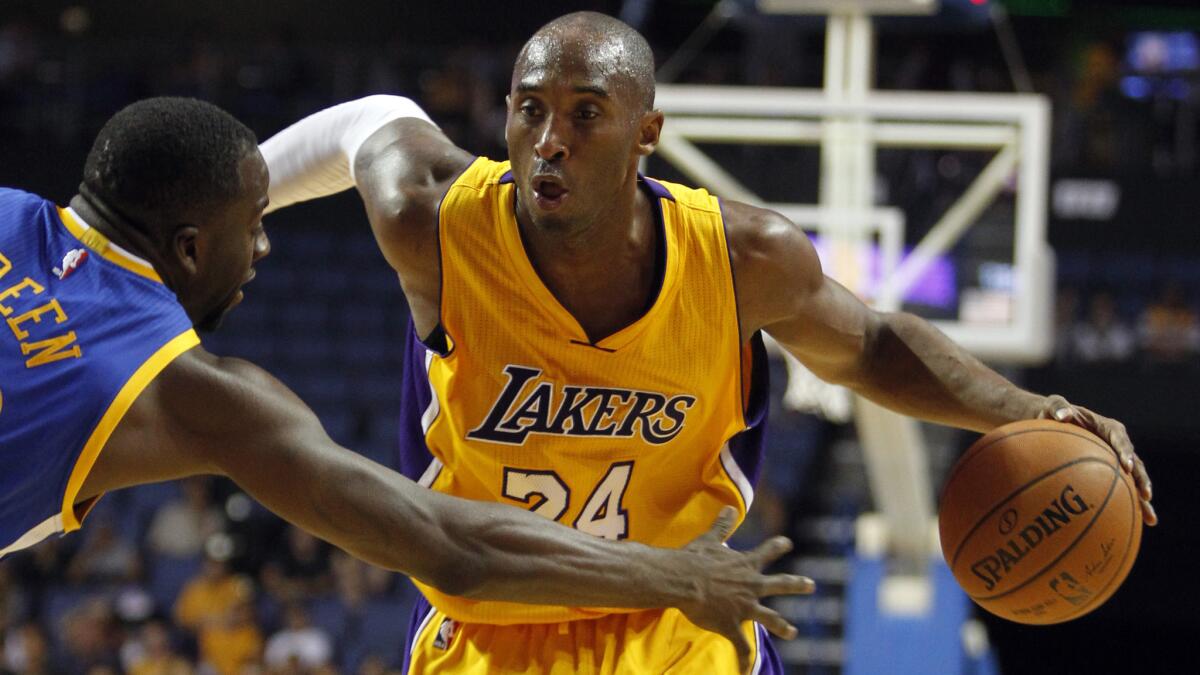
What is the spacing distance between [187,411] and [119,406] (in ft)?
0.37

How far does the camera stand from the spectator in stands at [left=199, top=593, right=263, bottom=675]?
9.77 meters

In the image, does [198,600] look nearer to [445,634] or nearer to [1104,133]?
[445,634]

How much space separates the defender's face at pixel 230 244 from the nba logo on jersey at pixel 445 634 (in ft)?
3.57

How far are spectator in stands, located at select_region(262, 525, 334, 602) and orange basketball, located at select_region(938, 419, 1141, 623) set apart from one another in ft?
23.7

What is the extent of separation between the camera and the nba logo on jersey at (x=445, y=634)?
12.2 feet

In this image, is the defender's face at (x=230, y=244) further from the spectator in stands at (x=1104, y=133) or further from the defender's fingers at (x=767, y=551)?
the spectator in stands at (x=1104, y=133)

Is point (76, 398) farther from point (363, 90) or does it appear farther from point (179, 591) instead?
point (363, 90)

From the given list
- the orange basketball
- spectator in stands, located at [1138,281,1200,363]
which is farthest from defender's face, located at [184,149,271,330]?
spectator in stands, located at [1138,281,1200,363]

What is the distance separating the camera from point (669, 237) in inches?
137

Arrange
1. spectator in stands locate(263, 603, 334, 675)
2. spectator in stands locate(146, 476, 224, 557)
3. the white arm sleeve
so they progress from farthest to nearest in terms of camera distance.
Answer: spectator in stands locate(146, 476, 224, 557), spectator in stands locate(263, 603, 334, 675), the white arm sleeve

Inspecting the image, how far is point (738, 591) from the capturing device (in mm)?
2807

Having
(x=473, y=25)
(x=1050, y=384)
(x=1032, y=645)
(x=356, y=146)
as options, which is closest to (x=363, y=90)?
(x=473, y=25)

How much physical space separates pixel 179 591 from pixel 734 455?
25.2ft

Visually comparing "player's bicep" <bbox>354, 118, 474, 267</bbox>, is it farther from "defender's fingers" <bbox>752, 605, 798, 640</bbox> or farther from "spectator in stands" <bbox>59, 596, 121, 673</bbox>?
"spectator in stands" <bbox>59, 596, 121, 673</bbox>
